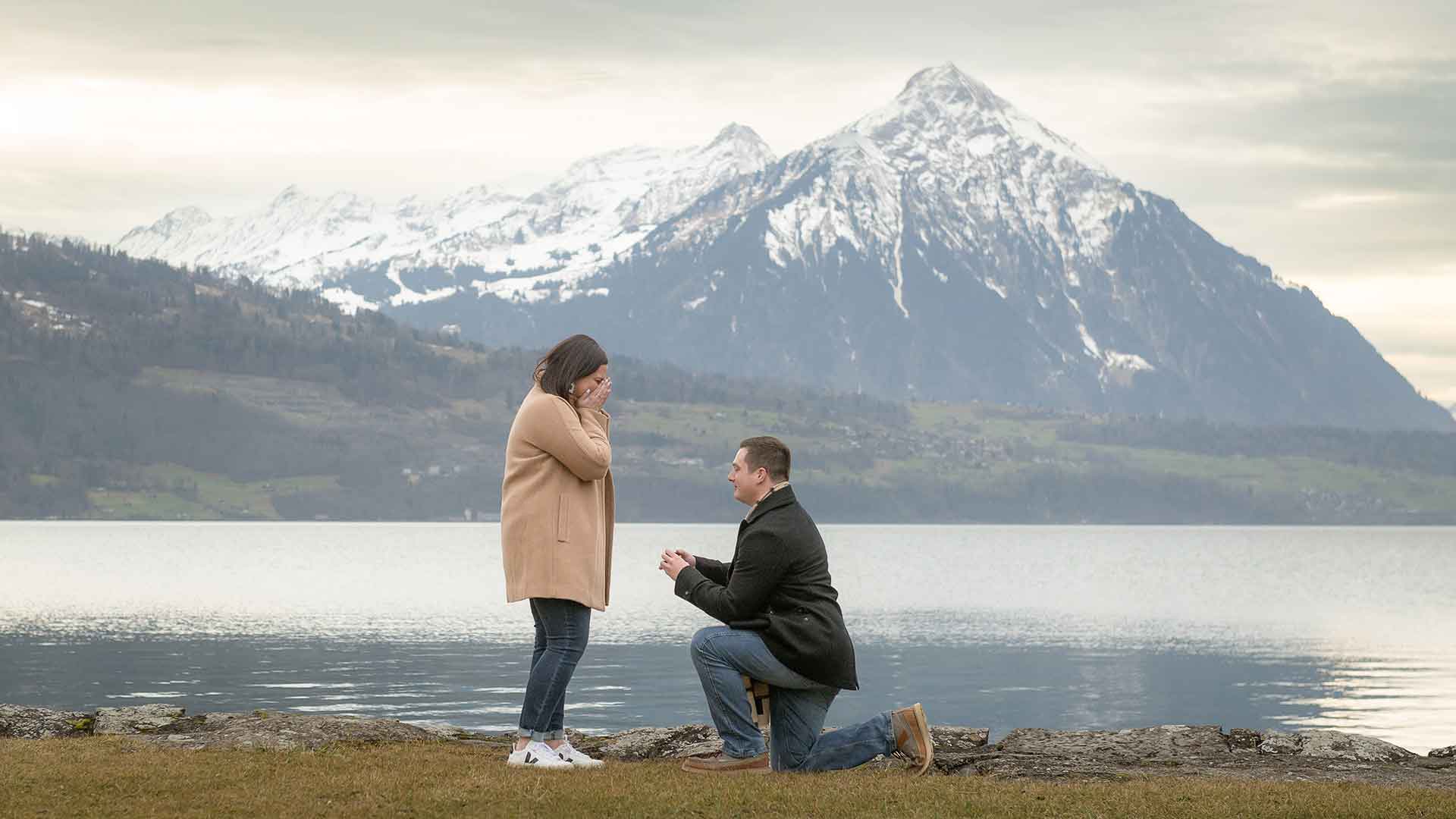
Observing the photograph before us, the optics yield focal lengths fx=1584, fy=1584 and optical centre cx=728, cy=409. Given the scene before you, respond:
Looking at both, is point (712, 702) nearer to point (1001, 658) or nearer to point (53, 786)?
point (53, 786)

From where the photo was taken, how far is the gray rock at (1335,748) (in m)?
15.4

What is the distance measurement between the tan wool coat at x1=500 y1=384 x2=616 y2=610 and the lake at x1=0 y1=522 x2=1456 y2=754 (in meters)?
26.1

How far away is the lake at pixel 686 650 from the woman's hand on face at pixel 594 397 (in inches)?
1035

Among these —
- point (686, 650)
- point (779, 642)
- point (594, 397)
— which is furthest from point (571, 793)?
point (686, 650)

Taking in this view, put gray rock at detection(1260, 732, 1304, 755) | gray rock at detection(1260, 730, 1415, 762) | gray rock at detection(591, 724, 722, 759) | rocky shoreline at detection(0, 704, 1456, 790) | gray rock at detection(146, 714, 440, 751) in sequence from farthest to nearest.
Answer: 1. gray rock at detection(1260, 732, 1304, 755)
2. gray rock at detection(591, 724, 722, 759)
3. gray rock at detection(1260, 730, 1415, 762)
4. gray rock at detection(146, 714, 440, 751)
5. rocky shoreline at detection(0, 704, 1456, 790)

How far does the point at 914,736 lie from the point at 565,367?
4.19 meters

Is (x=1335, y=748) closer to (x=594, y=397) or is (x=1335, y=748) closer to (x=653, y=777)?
(x=653, y=777)

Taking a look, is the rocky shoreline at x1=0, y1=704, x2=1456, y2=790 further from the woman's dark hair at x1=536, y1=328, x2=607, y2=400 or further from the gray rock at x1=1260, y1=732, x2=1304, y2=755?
the woman's dark hair at x1=536, y1=328, x2=607, y2=400

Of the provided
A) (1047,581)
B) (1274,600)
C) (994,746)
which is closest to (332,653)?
(994,746)

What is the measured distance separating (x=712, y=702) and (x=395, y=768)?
8.80 ft

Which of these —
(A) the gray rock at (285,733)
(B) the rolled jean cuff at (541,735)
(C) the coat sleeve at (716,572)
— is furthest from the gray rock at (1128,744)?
(A) the gray rock at (285,733)

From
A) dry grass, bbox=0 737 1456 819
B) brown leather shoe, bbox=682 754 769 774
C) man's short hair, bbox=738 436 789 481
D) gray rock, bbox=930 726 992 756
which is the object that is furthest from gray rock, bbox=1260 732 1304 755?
man's short hair, bbox=738 436 789 481

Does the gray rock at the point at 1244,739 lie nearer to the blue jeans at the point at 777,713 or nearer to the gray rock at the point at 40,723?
the blue jeans at the point at 777,713

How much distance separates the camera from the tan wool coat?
42.5 feet
